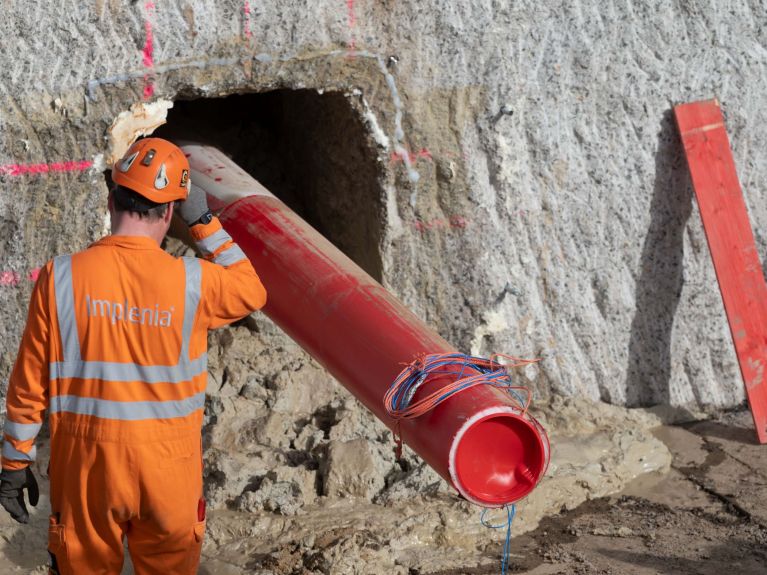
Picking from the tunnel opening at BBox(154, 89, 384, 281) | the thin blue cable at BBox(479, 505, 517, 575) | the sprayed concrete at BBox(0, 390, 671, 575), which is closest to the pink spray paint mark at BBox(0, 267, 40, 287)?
the sprayed concrete at BBox(0, 390, 671, 575)

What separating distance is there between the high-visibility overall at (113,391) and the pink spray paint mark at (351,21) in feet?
5.95

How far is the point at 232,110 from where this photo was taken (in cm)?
571

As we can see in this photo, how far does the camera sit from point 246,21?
422cm

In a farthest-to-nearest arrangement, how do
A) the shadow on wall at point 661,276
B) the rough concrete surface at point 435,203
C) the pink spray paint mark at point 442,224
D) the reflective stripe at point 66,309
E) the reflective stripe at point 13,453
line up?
the shadow on wall at point 661,276
the pink spray paint mark at point 442,224
the rough concrete surface at point 435,203
the reflective stripe at point 13,453
the reflective stripe at point 66,309

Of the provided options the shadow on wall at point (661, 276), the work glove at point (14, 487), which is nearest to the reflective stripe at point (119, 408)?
the work glove at point (14, 487)

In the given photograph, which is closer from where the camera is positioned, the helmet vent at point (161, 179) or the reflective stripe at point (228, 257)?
the helmet vent at point (161, 179)

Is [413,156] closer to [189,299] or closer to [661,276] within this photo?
[661,276]

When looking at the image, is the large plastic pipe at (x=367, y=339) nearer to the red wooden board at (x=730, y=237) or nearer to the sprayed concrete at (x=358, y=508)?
the sprayed concrete at (x=358, y=508)

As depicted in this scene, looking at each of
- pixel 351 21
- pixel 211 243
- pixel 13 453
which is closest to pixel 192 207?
pixel 211 243

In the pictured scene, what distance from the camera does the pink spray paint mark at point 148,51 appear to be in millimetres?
4078

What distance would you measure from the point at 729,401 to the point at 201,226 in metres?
3.24

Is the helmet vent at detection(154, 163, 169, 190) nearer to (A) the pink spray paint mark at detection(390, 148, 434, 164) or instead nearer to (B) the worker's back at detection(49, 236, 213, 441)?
(B) the worker's back at detection(49, 236, 213, 441)

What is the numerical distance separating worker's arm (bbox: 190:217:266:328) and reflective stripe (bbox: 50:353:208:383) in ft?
0.63

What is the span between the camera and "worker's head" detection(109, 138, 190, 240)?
2859 mm
